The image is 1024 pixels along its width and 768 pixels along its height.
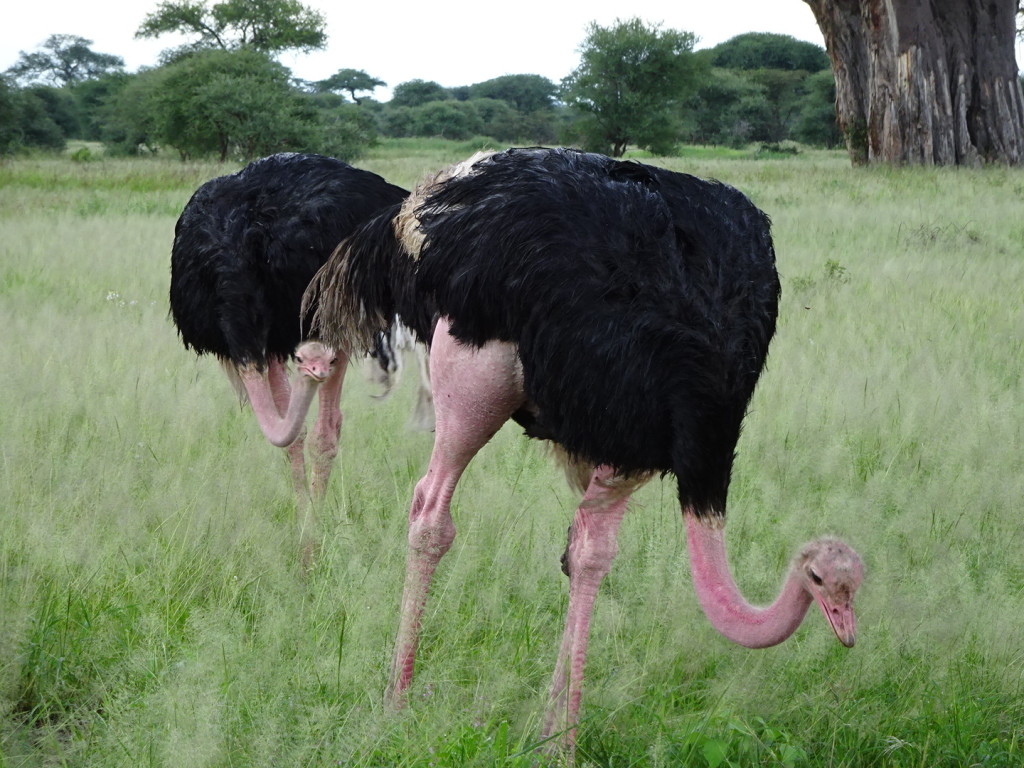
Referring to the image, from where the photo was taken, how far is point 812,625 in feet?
9.93

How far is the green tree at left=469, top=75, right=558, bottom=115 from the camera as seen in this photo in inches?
2397

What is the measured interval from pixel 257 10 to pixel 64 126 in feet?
23.8

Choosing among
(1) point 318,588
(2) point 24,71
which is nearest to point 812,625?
(1) point 318,588

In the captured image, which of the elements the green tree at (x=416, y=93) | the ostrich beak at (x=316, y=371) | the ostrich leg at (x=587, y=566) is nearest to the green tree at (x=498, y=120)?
the green tree at (x=416, y=93)

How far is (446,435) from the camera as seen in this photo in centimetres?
265

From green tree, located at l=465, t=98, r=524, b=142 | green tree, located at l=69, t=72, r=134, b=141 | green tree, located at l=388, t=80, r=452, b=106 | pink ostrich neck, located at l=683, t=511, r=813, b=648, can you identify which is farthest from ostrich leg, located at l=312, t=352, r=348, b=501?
green tree, located at l=388, t=80, r=452, b=106

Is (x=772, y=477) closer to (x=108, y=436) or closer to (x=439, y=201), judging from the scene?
(x=439, y=201)

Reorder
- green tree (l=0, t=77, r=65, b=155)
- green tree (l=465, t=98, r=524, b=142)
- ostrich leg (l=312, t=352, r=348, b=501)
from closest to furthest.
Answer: ostrich leg (l=312, t=352, r=348, b=501)
green tree (l=0, t=77, r=65, b=155)
green tree (l=465, t=98, r=524, b=142)

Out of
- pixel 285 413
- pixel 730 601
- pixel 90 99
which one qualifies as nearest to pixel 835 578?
pixel 730 601


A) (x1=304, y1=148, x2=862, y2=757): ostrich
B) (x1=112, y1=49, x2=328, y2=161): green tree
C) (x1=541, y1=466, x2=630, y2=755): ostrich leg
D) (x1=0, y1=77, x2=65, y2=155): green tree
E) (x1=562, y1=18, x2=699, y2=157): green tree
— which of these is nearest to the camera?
(x1=304, y1=148, x2=862, y2=757): ostrich

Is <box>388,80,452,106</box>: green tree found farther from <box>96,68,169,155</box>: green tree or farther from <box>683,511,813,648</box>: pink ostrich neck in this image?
<box>683,511,813,648</box>: pink ostrich neck

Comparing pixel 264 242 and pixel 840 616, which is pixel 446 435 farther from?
pixel 264 242

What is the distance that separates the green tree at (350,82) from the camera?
173ft

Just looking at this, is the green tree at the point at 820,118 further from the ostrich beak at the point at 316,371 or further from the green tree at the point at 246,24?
the ostrich beak at the point at 316,371
